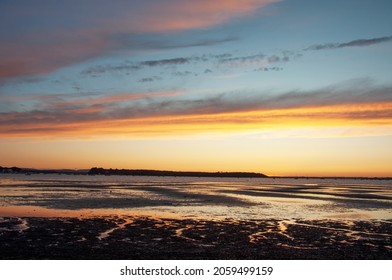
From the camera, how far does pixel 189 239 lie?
25.0 metres

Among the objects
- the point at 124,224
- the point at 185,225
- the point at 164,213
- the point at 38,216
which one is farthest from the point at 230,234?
the point at 38,216

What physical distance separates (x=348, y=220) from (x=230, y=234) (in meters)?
13.8

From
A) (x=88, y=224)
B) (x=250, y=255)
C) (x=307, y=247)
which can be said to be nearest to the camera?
(x=250, y=255)

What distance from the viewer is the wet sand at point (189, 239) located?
20.9 m

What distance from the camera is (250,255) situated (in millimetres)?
20766

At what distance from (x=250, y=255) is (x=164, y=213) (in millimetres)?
19384

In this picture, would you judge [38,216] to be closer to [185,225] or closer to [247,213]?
[185,225]

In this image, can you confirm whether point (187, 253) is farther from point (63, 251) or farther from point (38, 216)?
point (38, 216)

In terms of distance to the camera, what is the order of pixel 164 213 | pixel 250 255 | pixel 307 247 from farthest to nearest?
pixel 164 213 → pixel 307 247 → pixel 250 255

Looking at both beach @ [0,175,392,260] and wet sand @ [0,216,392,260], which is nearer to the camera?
wet sand @ [0,216,392,260]

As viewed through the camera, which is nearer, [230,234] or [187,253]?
[187,253]

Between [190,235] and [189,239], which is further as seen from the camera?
[190,235]

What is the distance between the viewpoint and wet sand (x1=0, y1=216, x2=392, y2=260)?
68.6 feet

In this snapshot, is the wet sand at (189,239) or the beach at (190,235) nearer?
the wet sand at (189,239)
